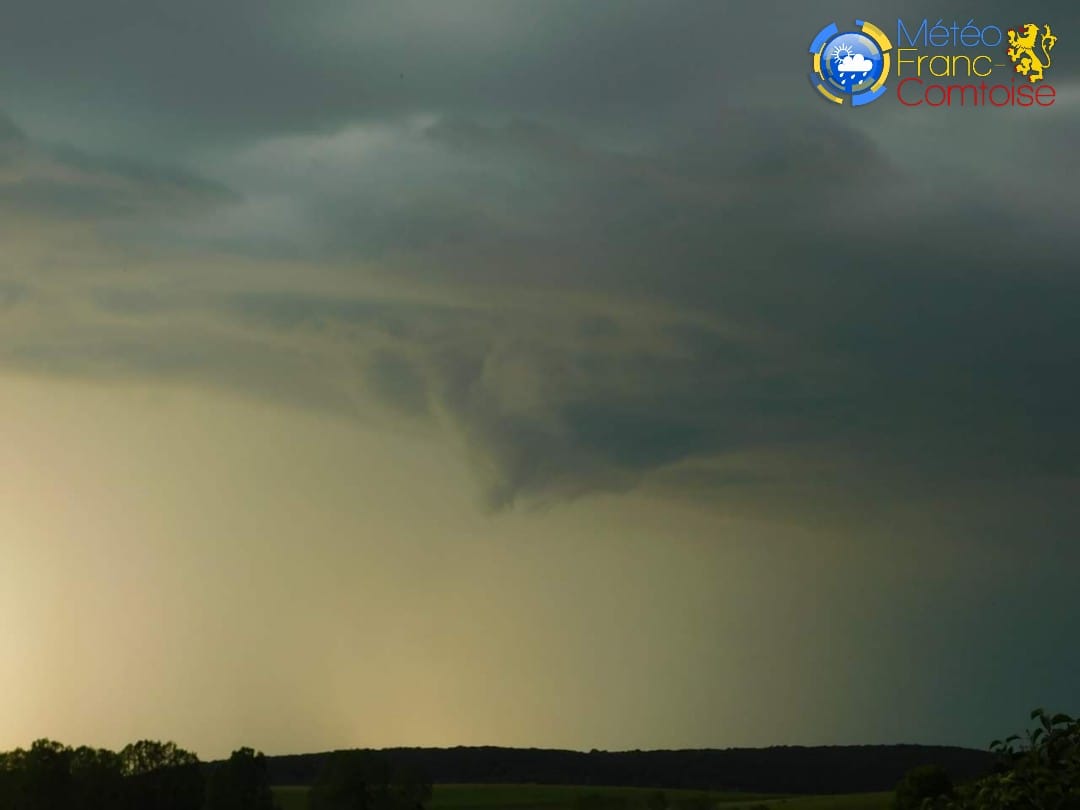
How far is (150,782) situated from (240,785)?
432 inches

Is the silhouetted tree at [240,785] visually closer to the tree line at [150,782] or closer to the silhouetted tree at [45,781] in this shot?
the tree line at [150,782]

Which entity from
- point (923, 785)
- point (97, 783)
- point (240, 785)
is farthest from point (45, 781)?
point (923, 785)

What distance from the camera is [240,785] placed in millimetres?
188250

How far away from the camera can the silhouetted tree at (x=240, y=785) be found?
188m

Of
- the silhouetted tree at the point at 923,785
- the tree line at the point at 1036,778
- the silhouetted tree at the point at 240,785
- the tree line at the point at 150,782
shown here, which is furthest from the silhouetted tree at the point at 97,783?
the tree line at the point at 1036,778

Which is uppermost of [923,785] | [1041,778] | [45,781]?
[45,781]

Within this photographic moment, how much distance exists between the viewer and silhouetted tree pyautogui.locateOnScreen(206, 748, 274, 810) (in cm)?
18762

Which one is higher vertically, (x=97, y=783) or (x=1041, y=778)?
(x=97, y=783)

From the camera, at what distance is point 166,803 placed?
18900 centimetres

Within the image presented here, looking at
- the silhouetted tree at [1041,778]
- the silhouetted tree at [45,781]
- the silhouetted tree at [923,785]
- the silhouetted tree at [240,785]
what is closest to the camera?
the silhouetted tree at [1041,778]

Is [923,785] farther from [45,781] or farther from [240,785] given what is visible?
[45,781]

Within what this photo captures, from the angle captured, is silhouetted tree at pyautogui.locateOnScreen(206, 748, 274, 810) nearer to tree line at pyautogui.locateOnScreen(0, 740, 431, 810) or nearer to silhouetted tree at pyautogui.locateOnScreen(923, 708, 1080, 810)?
tree line at pyautogui.locateOnScreen(0, 740, 431, 810)

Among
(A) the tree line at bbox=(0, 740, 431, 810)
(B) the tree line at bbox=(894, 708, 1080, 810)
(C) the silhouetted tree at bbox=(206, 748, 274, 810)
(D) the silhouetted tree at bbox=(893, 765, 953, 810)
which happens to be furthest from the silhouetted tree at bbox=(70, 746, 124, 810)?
(B) the tree line at bbox=(894, 708, 1080, 810)

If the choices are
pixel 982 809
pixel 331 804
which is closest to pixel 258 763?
pixel 331 804
